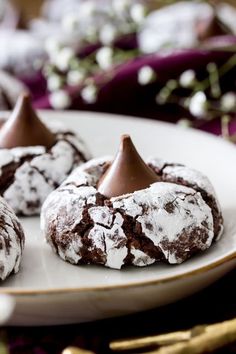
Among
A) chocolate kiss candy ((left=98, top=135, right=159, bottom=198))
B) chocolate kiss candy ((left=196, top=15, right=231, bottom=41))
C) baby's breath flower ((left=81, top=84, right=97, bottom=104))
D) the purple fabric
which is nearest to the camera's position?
chocolate kiss candy ((left=98, top=135, right=159, bottom=198))

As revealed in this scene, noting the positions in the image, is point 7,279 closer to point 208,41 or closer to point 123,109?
point 123,109

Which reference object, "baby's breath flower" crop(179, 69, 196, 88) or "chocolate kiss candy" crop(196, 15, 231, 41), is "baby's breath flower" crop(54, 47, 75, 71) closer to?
"baby's breath flower" crop(179, 69, 196, 88)

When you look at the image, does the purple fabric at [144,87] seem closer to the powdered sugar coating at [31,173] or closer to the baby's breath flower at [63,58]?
the baby's breath flower at [63,58]

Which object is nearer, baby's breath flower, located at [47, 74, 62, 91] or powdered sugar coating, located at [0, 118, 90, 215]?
powdered sugar coating, located at [0, 118, 90, 215]

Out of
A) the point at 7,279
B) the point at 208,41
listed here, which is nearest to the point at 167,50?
the point at 208,41

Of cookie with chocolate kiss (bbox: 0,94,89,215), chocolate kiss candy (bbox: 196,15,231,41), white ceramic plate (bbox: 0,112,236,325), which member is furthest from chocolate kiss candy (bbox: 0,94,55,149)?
chocolate kiss candy (bbox: 196,15,231,41)

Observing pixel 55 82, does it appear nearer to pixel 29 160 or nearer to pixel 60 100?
pixel 60 100
